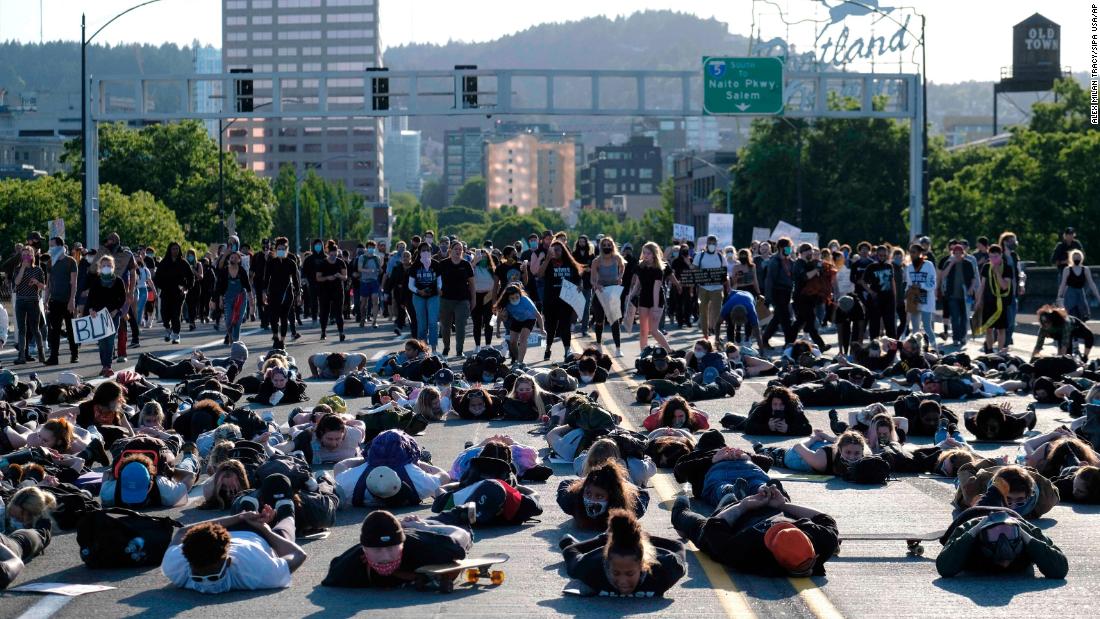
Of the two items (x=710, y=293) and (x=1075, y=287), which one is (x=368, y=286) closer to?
(x=710, y=293)

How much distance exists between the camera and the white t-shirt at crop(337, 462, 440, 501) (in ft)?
37.5

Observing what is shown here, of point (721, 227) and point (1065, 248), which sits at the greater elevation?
point (721, 227)

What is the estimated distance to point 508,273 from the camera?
29.9 m

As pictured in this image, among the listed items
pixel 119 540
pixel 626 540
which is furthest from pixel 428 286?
pixel 626 540

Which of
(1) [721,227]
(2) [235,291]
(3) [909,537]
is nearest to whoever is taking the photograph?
(3) [909,537]

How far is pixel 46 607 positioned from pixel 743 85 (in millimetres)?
43267

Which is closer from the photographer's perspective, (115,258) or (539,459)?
(539,459)

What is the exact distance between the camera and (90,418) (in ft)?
48.9

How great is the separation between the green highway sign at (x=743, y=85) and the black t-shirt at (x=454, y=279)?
79.7 ft

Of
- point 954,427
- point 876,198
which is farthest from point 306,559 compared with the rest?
point 876,198

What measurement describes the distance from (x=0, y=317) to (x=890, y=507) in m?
16.8

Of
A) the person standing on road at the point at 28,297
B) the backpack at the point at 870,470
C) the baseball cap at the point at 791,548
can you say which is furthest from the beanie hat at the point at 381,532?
the person standing on road at the point at 28,297

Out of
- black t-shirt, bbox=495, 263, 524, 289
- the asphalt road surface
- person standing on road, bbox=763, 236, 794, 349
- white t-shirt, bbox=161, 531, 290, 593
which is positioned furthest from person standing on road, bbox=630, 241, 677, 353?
white t-shirt, bbox=161, 531, 290, 593

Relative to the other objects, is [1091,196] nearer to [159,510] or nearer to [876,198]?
[876,198]
